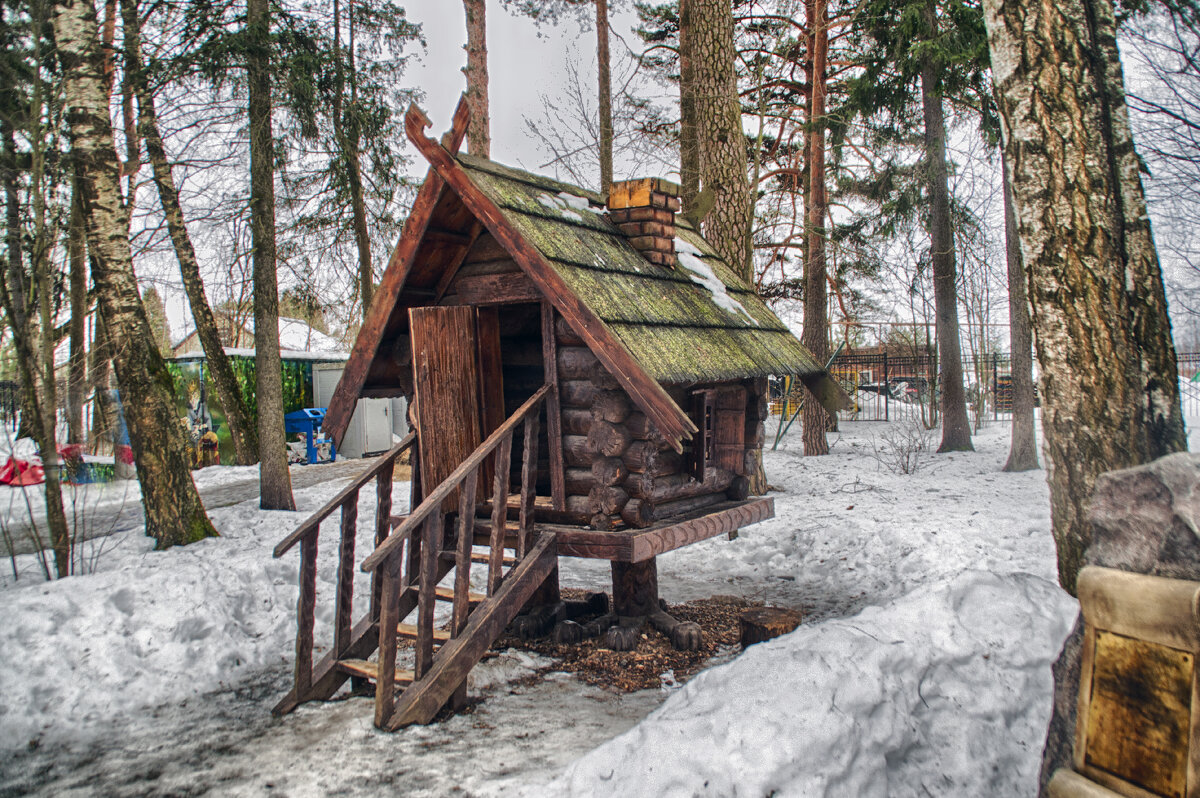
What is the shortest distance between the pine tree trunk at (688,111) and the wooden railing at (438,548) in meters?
6.50

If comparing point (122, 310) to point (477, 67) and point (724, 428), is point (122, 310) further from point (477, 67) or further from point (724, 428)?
point (477, 67)

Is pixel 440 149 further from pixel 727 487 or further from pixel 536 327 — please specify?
pixel 727 487

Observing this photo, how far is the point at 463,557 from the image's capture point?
191 inches

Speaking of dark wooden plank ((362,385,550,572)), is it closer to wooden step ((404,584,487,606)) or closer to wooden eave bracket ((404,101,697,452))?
wooden step ((404,584,487,606))

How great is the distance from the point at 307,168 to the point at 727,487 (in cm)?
1103

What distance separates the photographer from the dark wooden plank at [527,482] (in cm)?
530

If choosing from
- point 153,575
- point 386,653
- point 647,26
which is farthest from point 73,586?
point 647,26

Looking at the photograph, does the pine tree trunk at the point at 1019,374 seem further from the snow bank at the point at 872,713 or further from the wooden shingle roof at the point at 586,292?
the snow bank at the point at 872,713

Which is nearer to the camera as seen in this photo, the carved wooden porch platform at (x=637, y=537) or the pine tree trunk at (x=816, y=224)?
the carved wooden porch platform at (x=637, y=537)

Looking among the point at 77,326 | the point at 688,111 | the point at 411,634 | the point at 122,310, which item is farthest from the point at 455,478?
A: the point at 77,326

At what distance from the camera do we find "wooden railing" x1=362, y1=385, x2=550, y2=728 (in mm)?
4484

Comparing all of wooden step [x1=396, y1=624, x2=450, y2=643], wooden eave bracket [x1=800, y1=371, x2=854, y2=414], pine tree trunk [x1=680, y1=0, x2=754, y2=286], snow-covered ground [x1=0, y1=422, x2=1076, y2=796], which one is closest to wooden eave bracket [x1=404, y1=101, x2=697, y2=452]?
snow-covered ground [x1=0, y1=422, x2=1076, y2=796]

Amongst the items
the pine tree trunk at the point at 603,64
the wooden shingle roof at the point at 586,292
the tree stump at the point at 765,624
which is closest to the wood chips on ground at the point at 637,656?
the tree stump at the point at 765,624

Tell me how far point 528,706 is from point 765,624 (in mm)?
1787
